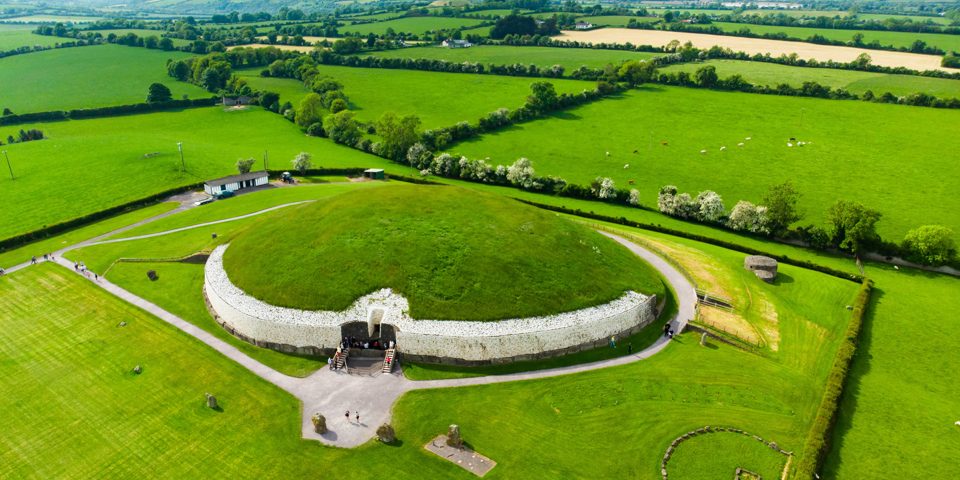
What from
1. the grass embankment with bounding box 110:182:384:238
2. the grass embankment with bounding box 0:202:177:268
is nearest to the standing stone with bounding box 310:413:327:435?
the grass embankment with bounding box 110:182:384:238

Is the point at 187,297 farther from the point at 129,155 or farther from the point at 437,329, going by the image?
the point at 129,155

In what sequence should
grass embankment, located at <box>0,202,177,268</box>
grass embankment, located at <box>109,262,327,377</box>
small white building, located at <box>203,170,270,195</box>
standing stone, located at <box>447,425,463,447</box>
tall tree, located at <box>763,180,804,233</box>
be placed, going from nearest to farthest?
standing stone, located at <box>447,425,463,447</box>
grass embankment, located at <box>109,262,327,377</box>
grass embankment, located at <box>0,202,177,268</box>
tall tree, located at <box>763,180,804,233</box>
small white building, located at <box>203,170,270,195</box>

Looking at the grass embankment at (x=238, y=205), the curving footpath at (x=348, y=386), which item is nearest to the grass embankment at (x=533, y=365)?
the curving footpath at (x=348, y=386)

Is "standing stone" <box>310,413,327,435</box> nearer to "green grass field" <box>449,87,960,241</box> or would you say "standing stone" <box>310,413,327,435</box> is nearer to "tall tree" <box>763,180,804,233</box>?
"tall tree" <box>763,180,804,233</box>

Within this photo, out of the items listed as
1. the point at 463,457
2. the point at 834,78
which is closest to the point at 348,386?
the point at 463,457

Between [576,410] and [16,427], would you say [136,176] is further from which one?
[576,410]

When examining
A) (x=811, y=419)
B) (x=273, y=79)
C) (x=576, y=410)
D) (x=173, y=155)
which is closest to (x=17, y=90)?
(x=273, y=79)

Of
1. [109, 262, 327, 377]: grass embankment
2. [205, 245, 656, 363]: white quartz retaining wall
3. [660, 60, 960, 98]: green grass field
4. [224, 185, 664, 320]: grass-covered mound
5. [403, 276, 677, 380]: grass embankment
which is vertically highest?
[660, 60, 960, 98]: green grass field
